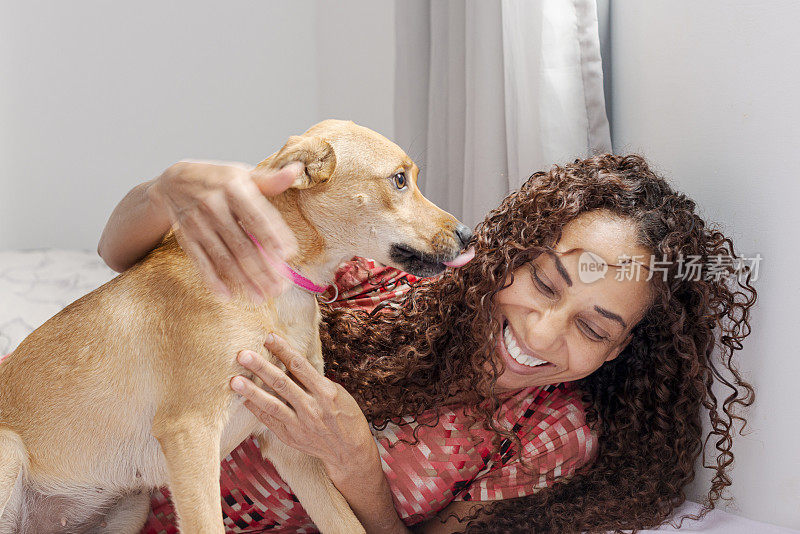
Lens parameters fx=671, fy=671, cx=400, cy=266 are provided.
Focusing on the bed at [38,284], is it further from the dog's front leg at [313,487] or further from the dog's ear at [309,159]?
the dog's ear at [309,159]

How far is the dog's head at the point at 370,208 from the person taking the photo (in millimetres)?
1140

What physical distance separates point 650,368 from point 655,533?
1.12 ft

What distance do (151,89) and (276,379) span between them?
7.03ft

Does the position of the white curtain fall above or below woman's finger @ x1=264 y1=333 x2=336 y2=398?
above

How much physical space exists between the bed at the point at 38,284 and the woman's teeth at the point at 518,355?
153cm

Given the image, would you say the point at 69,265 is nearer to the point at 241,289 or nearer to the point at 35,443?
the point at 35,443

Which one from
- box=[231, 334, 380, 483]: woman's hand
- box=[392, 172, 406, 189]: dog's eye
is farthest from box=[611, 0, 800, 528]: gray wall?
box=[231, 334, 380, 483]: woman's hand

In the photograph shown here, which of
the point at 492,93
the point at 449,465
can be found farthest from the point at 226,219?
the point at 492,93

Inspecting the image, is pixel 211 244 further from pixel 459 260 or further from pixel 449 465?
pixel 449 465

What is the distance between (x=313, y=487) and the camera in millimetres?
1316

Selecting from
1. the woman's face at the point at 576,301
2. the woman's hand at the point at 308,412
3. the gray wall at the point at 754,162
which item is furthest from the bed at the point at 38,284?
the gray wall at the point at 754,162

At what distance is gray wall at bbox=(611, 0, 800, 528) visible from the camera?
3.63ft

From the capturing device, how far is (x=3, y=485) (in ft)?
3.63

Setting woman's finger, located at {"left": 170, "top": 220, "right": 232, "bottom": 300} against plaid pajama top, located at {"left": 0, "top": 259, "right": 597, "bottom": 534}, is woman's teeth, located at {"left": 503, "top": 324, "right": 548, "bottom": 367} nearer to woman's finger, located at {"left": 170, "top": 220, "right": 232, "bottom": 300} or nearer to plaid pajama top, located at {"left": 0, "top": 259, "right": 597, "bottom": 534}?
plaid pajama top, located at {"left": 0, "top": 259, "right": 597, "bottom": 534}
